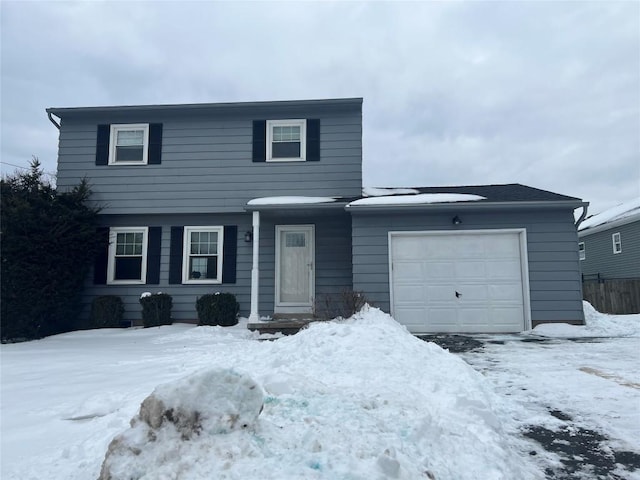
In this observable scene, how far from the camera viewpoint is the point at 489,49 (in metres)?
15.5

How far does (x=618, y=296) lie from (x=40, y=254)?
19.1 metres

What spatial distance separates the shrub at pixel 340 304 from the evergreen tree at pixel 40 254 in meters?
6.17

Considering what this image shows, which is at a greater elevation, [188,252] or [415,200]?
[415,200]

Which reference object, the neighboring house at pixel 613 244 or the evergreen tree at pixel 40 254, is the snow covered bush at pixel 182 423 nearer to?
the evergreen tree at pixel 40 254

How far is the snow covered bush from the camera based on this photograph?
1.88 m

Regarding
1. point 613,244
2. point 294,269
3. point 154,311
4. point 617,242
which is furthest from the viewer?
point 613,244

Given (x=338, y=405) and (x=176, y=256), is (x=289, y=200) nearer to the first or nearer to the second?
(x=176, y=256)

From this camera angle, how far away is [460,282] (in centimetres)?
866

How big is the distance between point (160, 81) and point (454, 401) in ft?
67.3

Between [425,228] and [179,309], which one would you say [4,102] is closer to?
[179,309]

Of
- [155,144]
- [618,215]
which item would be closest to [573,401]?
[155,144]

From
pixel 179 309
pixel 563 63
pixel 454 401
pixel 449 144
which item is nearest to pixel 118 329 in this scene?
pixel 179 309

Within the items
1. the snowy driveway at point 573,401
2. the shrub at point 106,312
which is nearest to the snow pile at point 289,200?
the shrub at point 106,312

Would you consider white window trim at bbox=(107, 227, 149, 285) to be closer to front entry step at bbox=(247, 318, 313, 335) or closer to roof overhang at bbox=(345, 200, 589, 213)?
front entry step at bbox=(247, 318, 313, 335)
